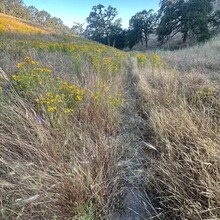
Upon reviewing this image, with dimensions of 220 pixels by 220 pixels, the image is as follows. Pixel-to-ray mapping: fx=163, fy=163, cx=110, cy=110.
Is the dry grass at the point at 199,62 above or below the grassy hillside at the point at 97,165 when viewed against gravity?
above

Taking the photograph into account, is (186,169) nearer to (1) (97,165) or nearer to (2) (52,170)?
(1) (97,165)

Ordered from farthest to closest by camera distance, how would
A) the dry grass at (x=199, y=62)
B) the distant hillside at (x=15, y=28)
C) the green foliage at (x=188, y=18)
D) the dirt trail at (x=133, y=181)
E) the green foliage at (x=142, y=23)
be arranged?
the green foliage at (x=142, y=23)
the green foliage at (x=188, y=18)
the distant hillside at (x=15, y=28)
the dry grass at (x=199, y=62)
the dirt trail at (x=133, y=181)

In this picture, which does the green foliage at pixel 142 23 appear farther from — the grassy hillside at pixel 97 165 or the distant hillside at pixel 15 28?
the grassy hillside at pixel 97 165

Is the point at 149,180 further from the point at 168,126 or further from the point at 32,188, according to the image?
the point at 32,188

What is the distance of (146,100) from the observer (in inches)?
98.7

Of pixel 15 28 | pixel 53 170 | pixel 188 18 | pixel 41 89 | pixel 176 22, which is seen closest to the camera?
pixel 53 170

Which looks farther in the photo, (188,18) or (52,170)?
(188,18)

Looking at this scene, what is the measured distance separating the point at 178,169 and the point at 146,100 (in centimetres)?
148

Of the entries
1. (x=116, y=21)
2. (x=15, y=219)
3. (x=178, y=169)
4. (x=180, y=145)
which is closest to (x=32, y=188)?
(x=15, y=219)

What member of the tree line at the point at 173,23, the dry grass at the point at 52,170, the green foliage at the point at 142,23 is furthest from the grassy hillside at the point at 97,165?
the green foliage at the point at 142,23

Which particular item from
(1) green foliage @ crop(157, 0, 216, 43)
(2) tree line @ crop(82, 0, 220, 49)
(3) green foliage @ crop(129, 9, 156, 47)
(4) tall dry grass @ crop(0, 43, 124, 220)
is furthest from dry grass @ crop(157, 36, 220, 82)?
(3) green foliage @ crop(129, 9, 156, 47)

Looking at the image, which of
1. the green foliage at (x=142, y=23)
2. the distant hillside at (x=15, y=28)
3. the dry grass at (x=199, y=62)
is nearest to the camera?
the dry grass at (x=199, y=62)

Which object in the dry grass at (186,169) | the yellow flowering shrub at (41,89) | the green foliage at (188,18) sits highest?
the green foliage at (188,18)

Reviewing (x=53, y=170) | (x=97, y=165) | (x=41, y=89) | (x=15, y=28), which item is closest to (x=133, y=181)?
(x=97, y=165)
